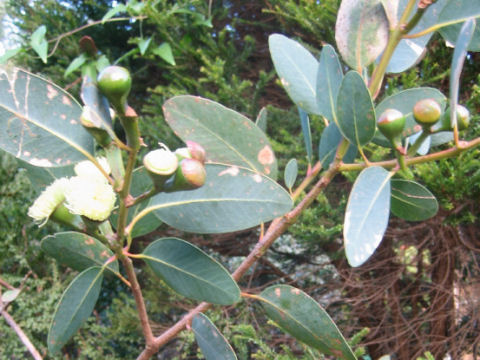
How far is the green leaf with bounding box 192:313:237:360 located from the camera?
429 millimetres

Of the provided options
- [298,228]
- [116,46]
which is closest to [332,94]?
[298,228]

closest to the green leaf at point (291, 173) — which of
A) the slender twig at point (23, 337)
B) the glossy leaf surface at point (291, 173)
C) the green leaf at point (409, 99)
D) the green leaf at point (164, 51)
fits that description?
the glossy leaf surface at point (291, 173)

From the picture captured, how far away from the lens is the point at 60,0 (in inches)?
68.9

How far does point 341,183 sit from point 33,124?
1.11m

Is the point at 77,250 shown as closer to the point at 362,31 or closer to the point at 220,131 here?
the point at 220,131

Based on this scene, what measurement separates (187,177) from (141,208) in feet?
0.58

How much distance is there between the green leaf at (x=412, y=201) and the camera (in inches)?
17.6

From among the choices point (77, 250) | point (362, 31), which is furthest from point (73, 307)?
point (362, 31)

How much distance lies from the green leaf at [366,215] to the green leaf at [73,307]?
0.26 meters

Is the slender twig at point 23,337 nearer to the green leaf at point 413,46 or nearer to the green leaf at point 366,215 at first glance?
the green leaf at point 366,215

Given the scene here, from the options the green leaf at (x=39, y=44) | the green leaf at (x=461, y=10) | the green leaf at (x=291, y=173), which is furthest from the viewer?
the green leaf at (x=39, y=44)

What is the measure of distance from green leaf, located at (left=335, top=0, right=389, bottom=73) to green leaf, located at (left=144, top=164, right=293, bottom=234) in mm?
169

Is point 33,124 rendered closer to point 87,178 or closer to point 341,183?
point 87,178

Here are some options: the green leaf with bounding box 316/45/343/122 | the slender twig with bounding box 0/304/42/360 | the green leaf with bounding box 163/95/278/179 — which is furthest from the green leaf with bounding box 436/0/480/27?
the slender twig with bounding box 0/304/42/360
